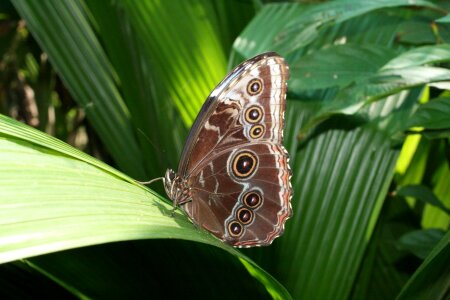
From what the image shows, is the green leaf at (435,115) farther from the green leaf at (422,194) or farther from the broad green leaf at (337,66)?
the green leaf at (422,194)

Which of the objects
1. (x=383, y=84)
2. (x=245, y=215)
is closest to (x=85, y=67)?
(x=245, y=215)

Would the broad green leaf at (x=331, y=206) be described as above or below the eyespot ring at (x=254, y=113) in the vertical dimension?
below

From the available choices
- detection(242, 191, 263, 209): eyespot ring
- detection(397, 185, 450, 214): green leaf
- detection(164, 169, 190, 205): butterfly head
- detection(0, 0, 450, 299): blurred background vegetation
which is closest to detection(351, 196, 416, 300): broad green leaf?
detection(0, 0, 450, 299): blurred background vegetation

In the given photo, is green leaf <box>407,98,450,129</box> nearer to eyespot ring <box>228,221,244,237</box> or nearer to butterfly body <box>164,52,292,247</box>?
butterfly body <box>164,52,292,247</box>

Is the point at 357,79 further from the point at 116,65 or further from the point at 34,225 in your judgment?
the point at 34,225

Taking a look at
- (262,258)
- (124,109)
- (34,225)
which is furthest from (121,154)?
(34,225)

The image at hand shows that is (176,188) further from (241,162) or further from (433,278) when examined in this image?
(433,278)

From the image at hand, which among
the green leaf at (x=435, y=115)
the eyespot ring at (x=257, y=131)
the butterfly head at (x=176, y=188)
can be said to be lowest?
the green leaf at (x=435, y=115)

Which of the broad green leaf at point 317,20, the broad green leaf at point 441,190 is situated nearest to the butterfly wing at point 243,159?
the broad green leaf at point 317,20
